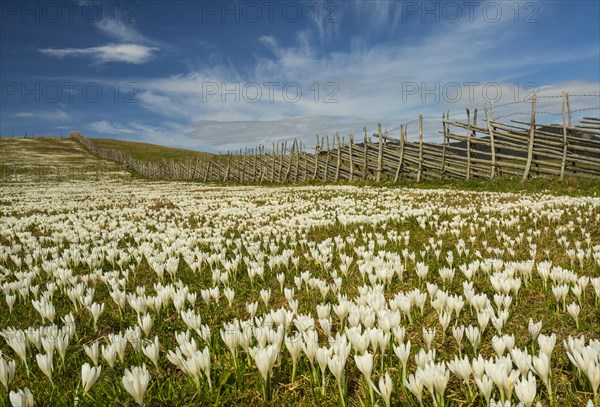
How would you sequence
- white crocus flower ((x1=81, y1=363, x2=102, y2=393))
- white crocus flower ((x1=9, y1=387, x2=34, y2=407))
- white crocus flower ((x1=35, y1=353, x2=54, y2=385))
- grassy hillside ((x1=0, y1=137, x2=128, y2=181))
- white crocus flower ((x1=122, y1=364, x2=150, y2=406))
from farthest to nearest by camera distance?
grassy hillside ((x1=0, y1=137, x2=128, y2=181)) → white crocus flower ((x1=35, y1=353, x2=54, y2=385)) → white crocus flower ((x1=81, y1=363, x2=102, y2=393)) → white crocus flower ((x1=122, y1=364, x2=150, y2=406)) → white crocus flower ((x1=9, y1=387, x2=34, y2=407))

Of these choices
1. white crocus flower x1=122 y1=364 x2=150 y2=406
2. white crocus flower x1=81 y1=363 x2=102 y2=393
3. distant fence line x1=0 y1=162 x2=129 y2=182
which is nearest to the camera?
white crocus flower x1=122 y1=364 x2=150 y2=406

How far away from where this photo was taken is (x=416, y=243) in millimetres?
6477

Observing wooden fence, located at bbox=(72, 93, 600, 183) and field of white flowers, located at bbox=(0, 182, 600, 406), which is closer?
field of white flowers, located at bbox=(0, 182, 600, 406)

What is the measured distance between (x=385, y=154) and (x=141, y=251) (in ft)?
83.8

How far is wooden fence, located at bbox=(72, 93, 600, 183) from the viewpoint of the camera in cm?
1867

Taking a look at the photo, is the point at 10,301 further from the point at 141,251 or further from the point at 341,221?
the point at 341,221

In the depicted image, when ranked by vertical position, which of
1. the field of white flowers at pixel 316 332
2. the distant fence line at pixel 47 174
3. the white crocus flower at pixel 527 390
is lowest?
the field of white flowers at pixel 316 332

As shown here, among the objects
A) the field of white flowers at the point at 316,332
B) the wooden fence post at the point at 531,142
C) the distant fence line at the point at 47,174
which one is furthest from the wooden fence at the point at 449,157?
the distant fence line at the point at 47,174

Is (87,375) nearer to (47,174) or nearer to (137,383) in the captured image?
(137,383)

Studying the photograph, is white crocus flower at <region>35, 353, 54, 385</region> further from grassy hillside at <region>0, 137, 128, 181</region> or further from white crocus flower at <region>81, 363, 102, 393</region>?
grassy hillside at <region>0, 137, 128, 181</region>

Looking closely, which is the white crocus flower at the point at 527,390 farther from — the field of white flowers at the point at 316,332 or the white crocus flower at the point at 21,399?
the white crocus flower at the point at 21,399

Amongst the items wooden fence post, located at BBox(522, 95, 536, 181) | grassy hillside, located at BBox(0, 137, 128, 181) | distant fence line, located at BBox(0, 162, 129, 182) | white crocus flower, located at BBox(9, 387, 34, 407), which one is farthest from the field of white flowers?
grassy hillside, located at BBox(0, 137, 128, 181)

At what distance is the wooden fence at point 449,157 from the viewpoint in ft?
61.3

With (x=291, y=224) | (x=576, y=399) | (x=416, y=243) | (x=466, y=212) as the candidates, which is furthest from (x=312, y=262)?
(x=466, y=212)
